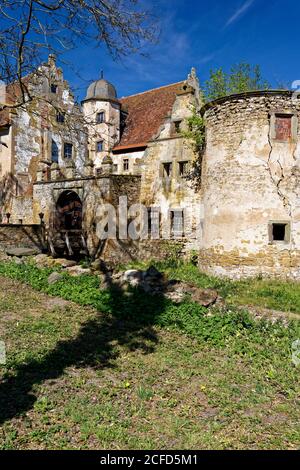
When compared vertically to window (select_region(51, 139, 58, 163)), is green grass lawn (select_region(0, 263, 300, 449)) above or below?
below

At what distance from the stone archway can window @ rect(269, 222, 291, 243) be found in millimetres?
10793

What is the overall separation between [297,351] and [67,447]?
5.33 meters

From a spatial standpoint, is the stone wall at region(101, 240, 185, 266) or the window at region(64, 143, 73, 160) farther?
the window at region(64, 143, 73, 160)

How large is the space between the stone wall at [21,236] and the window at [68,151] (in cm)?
786

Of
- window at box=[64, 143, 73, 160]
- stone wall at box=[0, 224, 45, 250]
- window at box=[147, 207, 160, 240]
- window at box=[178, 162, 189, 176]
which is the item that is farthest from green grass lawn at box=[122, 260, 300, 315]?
window at box=[64, 143, 73, 160]

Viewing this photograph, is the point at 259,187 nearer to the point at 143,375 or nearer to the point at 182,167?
the point at 182,167

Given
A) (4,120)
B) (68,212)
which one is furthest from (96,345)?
(4,120)

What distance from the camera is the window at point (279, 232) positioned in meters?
13.9

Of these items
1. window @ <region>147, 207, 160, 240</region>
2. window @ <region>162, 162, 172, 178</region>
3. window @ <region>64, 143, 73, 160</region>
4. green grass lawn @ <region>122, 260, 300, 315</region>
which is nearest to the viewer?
green grass lawn @ <region>122, 260, 300, 315</region>

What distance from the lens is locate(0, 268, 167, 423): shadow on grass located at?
6.19 meters

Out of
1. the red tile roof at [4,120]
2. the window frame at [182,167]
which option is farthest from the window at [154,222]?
the red tile roof at [4,120]

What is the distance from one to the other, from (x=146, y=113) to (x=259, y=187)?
41.2 ft

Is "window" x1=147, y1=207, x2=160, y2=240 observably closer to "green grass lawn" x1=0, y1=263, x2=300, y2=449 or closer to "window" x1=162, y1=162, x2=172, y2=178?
"window" x1=162, y1=162, x2=172, y2=178

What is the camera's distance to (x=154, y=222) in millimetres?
19656
